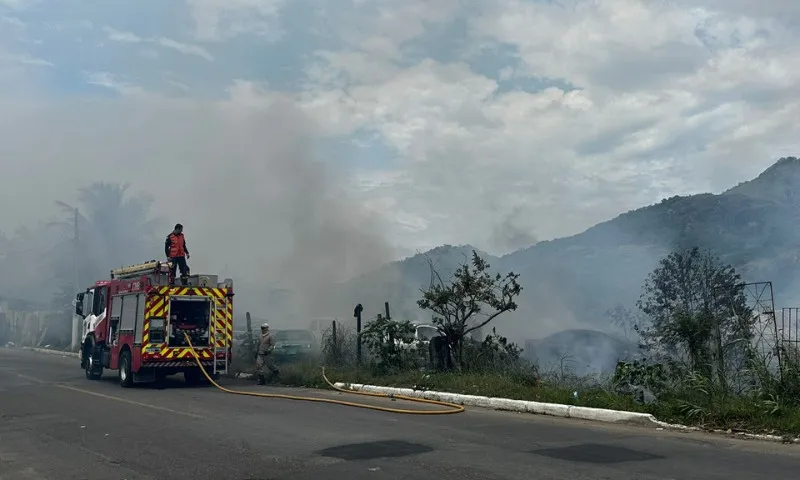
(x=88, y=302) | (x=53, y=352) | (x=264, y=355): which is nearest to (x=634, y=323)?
(x=264, y=355)

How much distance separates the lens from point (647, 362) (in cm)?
1161

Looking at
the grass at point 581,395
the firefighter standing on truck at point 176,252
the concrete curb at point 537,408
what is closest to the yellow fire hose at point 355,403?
the concrete curb at point 537,408

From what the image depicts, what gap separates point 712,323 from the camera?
1080cm

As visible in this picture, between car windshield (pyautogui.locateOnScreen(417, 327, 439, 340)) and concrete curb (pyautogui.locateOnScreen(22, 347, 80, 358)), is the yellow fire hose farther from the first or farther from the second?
concrete curb (pyautogui.locateOnScreen(22, 347, 80, 358))

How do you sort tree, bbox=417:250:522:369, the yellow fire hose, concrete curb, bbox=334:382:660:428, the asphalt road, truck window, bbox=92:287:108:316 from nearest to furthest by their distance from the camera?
the asphalt road, concrete curb, bbox=334:382:660:428, the yellow fire hose, tree, bbox=417:250:522:369, truck window, bbox=92:287:108:316

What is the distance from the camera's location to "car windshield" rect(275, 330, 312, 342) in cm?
2154

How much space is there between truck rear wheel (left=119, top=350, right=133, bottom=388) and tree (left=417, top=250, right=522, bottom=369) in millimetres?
7302

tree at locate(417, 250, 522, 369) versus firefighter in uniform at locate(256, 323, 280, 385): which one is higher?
tree at locate(417, 250, 522, 369)

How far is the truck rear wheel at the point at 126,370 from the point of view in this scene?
1677 cm

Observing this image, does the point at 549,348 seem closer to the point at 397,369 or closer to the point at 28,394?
the point at 397,369

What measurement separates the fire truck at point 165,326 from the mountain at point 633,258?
643 inches

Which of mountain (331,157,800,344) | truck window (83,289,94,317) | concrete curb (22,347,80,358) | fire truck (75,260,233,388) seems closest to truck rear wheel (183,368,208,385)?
fire truck (75,260,233,388)

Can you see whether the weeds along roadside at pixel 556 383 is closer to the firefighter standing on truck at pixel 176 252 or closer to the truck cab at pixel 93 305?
the firefighter standing on truck at pixel 176 252

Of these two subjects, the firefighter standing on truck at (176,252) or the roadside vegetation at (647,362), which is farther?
the firefighter standing on truck at (176,252)
